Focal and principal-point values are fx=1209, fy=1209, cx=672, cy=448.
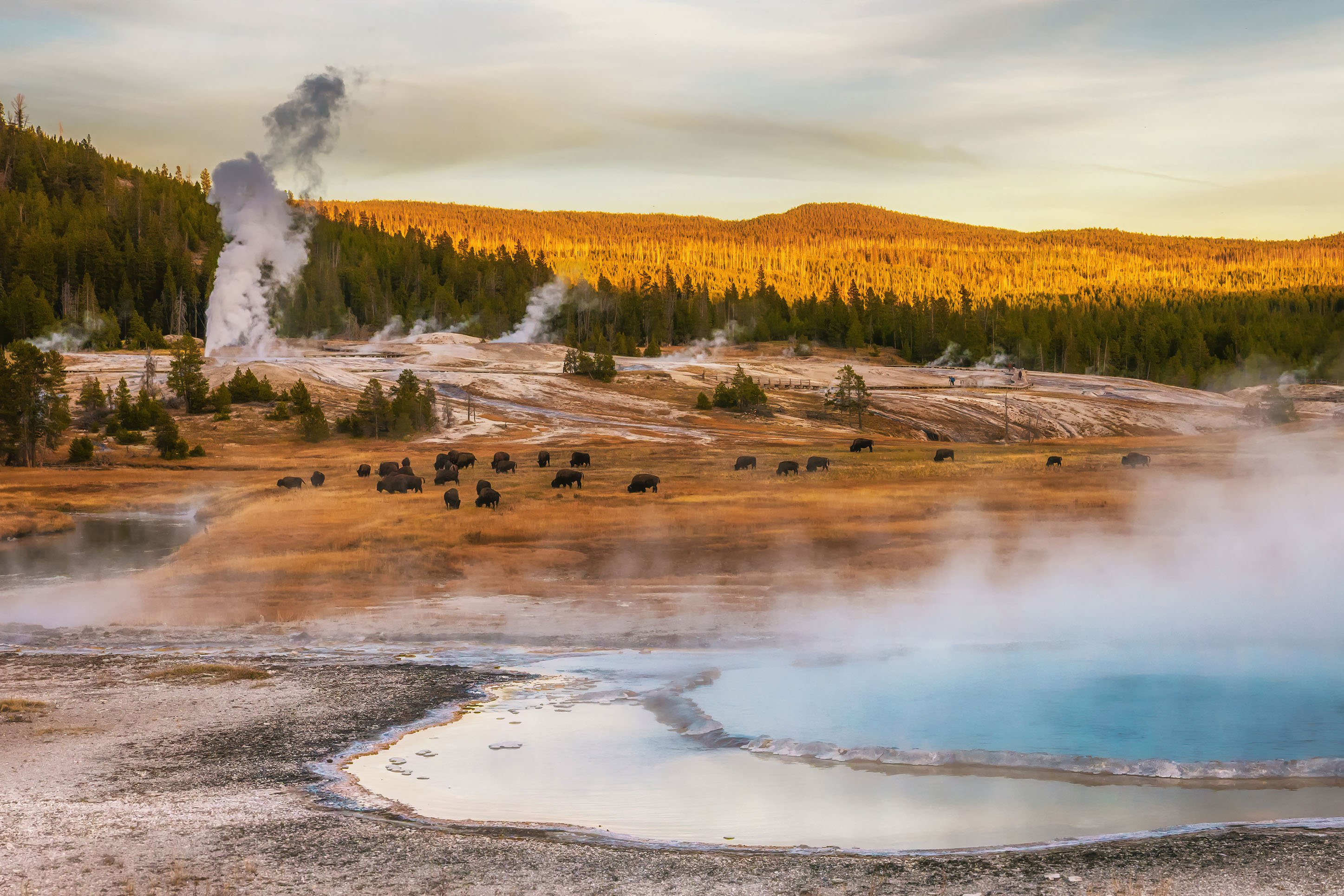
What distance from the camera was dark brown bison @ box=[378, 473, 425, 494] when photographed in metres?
53.1

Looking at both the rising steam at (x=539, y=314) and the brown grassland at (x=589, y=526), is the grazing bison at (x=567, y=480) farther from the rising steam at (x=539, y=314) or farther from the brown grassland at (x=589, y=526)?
the rising steam at (x=539, y=314)

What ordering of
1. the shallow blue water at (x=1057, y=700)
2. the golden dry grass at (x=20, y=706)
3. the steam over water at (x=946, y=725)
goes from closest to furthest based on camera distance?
the steam over water at (x=946, y=725) < the shallow blue water at (x=1057, y=700) < the golden dry grass at (x=20, y=706)

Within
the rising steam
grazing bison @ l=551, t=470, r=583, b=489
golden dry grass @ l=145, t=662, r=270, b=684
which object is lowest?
golden dry grass @ l=145, t=662, r=270, b=684

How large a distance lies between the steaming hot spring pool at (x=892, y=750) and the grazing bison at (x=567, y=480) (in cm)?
2908

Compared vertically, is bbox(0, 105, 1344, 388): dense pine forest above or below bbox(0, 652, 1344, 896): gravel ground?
above

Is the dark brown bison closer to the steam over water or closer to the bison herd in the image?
the bison herd

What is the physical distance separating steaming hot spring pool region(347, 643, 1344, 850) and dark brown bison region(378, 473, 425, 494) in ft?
101

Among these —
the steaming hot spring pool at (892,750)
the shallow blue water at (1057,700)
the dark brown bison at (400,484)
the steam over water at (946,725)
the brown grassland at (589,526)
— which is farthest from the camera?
the dark brown bison at (400,484)

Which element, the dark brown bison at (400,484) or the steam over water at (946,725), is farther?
the dark brown bison at (400,484)

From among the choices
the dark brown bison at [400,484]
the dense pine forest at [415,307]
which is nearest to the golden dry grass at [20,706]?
the dark brown bison at [400,484]

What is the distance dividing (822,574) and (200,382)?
2992 inches

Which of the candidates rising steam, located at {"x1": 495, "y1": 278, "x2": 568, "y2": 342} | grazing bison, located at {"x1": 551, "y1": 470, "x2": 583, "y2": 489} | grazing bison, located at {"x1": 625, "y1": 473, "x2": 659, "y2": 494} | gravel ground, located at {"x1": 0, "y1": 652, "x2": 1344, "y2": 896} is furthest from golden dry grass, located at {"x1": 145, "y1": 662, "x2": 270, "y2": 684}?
rising steam, located at {"x1": 495, "y1": 278, "x2": 568, "y2": 342}

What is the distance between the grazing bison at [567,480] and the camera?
5275 cm

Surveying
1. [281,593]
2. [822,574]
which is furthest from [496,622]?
[822,574]
